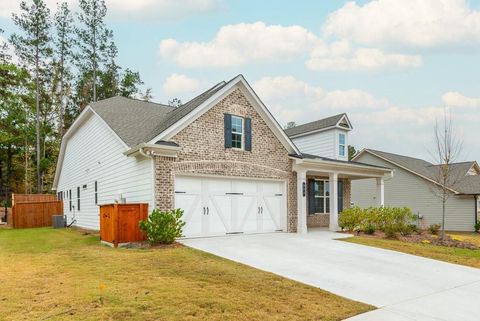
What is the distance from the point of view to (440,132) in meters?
17.3

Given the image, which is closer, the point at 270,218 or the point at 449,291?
the point at 449,291

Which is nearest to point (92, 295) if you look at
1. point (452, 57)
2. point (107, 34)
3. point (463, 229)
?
point (452, 57)

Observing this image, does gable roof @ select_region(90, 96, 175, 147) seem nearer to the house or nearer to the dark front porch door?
the house

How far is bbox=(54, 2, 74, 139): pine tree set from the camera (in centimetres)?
3638

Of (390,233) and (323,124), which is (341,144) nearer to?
(323,124)

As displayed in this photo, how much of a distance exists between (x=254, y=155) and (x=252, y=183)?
1.19 metres

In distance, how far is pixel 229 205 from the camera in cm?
1407

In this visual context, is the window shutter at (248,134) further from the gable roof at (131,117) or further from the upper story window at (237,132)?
the gable roof at (131,117)

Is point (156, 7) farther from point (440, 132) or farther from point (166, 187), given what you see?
point (440, 132)

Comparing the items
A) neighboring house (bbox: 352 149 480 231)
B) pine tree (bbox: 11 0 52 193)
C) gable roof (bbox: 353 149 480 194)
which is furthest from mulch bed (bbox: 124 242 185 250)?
pine tree (bbox: 11 0 52 193)

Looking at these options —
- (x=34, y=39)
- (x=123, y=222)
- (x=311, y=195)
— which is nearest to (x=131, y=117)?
(x=123, y=222)

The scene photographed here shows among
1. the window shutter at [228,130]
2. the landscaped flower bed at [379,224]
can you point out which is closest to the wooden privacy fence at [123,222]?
the window shutter at [228,130]

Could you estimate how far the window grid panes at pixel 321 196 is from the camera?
2006cm

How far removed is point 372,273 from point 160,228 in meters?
6.25
